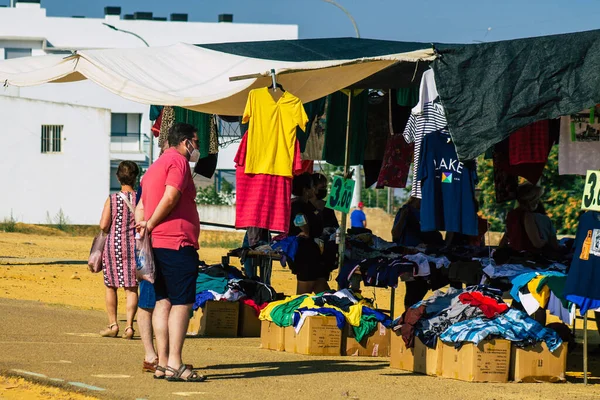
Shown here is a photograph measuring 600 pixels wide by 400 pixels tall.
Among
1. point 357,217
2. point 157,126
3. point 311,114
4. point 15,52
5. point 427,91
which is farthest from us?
point 15,52

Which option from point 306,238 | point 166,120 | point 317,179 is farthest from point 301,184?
point 166,120

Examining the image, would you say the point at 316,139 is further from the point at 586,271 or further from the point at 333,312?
the point at 586,271

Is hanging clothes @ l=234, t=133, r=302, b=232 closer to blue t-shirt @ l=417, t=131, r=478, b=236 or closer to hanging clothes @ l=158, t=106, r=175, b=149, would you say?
blue t-shirt @ l=417, t=131, r=478, b=236

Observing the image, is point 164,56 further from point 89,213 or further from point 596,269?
point 89,213

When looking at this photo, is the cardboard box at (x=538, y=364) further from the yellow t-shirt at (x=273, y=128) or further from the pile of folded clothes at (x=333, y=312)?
the yellow t-shirt at (x=273, y=128)

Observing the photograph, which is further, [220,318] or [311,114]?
[311,114]

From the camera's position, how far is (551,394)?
9117 mm

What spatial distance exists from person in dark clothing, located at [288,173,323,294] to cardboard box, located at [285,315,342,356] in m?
1.48

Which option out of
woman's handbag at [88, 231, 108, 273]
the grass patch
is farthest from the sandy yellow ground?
the grass patch

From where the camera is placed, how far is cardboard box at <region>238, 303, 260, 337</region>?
13234mm

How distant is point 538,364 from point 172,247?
3372 millimetres

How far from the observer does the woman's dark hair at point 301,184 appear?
12.9 meters

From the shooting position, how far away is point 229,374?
31.7 feet

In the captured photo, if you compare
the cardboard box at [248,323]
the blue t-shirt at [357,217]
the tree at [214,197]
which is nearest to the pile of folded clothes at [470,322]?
the cardboard box at [248,323]
